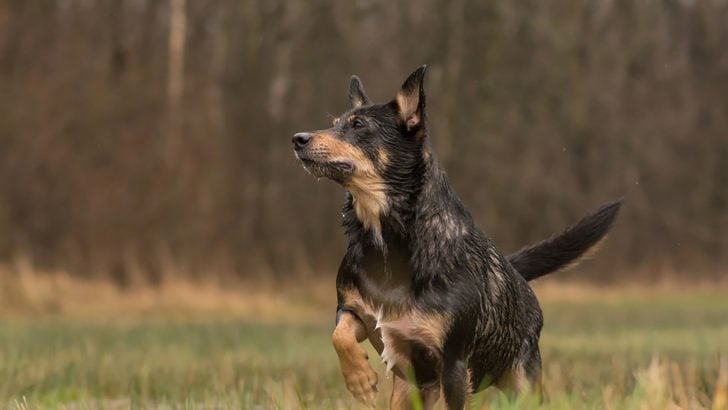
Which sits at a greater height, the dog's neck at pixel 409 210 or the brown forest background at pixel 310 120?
the brown forest background at pixel 310 120

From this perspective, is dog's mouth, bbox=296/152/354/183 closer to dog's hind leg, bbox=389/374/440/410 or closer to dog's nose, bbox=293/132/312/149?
dog's nose, bbox=293/132/312/149

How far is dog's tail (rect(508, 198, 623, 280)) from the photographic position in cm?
661

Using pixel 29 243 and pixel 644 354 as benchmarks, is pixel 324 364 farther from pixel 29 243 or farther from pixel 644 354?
pixel 29 243

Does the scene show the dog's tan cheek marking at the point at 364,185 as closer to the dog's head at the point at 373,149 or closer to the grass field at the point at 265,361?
the dog's head at the point at 373,149

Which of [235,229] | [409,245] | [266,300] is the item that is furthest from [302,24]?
[409,245]

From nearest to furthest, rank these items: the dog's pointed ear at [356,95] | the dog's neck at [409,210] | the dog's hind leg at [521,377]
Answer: the dog's neck at [409,210] → the dog's hind leg at [521,377] → the dog's pointed ear at [356,95]

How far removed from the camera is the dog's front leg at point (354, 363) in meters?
5.05

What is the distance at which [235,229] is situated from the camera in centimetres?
2206

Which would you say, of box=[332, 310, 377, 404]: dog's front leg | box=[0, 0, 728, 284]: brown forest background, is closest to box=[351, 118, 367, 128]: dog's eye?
box=[332, 310, 377, 404]: dog's front leg

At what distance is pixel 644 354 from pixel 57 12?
13596 mm

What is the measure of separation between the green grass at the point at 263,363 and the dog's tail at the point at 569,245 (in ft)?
2.31

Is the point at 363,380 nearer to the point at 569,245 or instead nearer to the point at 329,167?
the point at 329,167

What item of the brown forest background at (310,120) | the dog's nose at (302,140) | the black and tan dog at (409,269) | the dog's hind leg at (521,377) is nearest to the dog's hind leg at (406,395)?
the black and tan dog at (409,269)

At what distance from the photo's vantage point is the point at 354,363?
5062 millimetres
